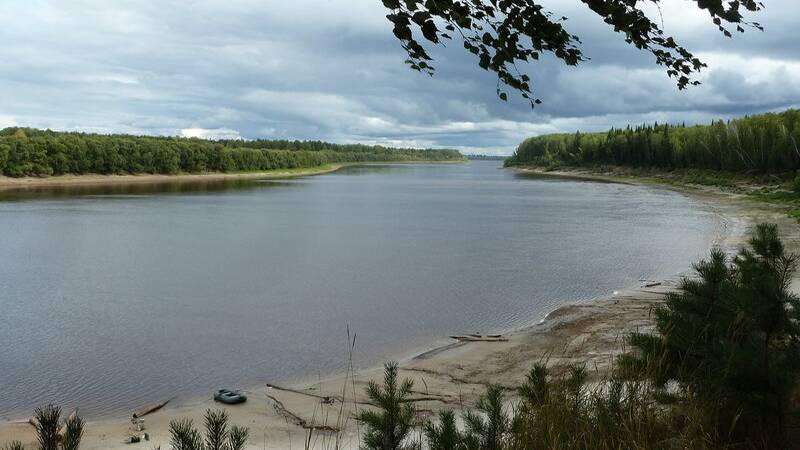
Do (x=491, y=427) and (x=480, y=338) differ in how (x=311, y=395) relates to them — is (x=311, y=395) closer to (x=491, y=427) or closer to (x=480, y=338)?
(x=480, y=338)

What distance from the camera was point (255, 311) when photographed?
1809 centimetres

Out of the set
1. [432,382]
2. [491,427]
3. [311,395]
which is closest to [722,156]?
[432,382]

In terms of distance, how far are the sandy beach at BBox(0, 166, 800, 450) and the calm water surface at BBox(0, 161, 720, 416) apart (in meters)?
0.97

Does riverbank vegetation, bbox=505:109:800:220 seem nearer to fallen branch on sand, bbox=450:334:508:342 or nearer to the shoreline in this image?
fallen branch on sand, bbox=450:334:508:342

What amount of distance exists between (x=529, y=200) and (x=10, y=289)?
177 ft

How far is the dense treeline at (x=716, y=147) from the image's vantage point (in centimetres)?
7562

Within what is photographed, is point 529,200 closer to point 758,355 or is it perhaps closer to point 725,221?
point 725,221

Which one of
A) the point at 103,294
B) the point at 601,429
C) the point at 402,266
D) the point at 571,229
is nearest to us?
the point at 601,429

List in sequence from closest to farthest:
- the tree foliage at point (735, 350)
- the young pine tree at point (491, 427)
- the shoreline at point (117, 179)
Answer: the young pine tree at point (491, 427)
the tree foliage at point (735, 350)
the shoreline at point (117, 179)

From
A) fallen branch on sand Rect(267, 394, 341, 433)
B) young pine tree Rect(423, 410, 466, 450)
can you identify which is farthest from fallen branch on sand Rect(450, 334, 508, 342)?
young pine tree Rect(423, 410, 466, 450)

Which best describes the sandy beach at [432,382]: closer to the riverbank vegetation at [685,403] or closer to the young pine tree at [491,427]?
the riverbank vegetation at [685,403]

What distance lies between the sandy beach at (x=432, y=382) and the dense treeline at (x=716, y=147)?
6579 cm

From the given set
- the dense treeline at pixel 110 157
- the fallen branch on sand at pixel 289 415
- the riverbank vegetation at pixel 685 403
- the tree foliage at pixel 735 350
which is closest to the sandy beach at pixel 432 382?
the fallen branch on sand at pixel 289 415

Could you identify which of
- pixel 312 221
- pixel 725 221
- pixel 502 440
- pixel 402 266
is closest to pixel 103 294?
pixel 402 266
